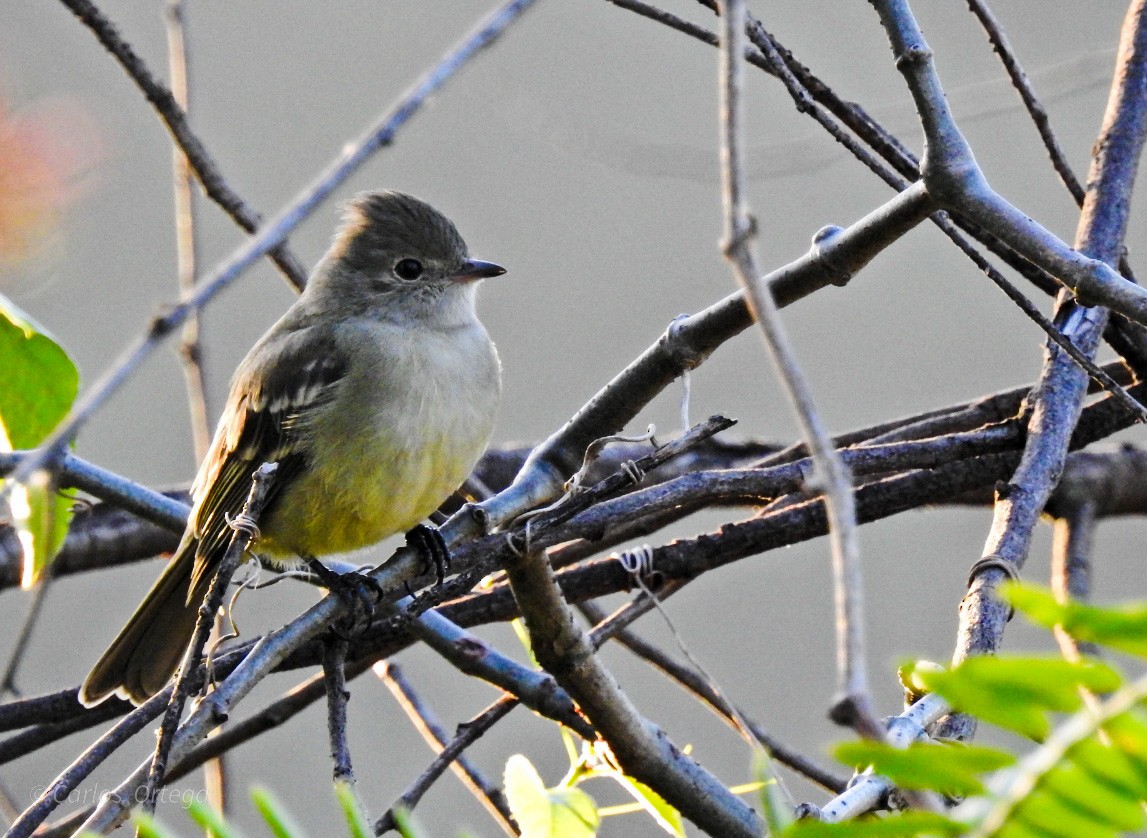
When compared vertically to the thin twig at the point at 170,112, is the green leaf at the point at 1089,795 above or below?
below

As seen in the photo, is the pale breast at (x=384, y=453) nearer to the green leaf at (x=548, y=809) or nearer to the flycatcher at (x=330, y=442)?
the flycatcher at (x=330, y=442)

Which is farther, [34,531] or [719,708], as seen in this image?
[719,708]

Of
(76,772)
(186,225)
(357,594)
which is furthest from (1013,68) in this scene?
(76,772)

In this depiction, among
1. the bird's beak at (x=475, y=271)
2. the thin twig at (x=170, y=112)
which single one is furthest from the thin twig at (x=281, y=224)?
the bird's beak at (x=475, y=271)

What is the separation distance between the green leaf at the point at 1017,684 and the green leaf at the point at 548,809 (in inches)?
40.0

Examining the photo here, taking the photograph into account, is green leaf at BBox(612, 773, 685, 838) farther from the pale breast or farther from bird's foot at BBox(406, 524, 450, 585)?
the pale breast

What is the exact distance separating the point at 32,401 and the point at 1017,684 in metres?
1.96

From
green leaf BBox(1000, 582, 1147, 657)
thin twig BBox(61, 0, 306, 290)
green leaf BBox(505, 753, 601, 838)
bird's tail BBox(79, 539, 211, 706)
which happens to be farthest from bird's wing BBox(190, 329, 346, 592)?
green leaf BBox(1000, 582, 1147, 657)

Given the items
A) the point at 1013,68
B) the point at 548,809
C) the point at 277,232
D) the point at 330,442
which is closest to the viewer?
the point at 277,232

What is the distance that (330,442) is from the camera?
328 centimetres

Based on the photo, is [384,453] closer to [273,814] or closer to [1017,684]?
[273,814]

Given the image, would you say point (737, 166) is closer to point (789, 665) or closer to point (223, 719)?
point (223, 719)

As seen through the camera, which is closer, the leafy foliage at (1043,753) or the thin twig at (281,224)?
the leafy foliage at (1043,753)

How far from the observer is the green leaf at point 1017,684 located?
75cm
